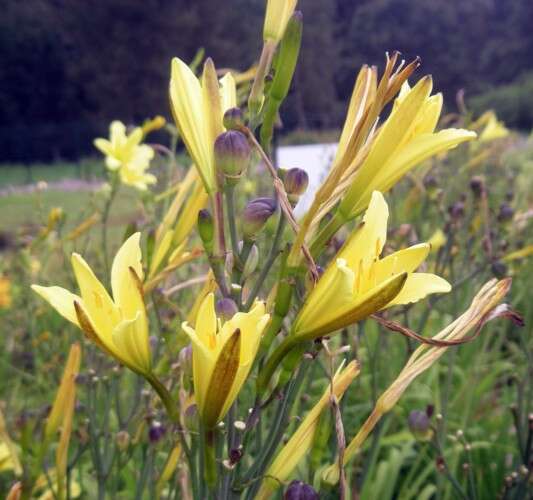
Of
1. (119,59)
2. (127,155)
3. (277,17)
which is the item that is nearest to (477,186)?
(127,155)

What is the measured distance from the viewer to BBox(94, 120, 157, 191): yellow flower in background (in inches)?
60.2

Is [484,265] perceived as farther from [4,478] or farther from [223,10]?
[223,10]

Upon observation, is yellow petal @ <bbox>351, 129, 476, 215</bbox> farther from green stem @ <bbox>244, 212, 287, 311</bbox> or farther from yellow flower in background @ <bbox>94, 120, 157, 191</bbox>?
yellow flower in background @ <bbox>94, 120, 157, 191</bbox>

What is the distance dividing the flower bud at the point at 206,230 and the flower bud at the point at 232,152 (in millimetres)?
43

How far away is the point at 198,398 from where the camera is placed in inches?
17.3

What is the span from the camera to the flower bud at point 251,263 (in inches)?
20.4

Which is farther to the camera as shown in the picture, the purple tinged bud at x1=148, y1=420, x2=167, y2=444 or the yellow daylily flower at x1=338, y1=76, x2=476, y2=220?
the purple tinged bud at x1=148, y1=420, x2=167, y2=444

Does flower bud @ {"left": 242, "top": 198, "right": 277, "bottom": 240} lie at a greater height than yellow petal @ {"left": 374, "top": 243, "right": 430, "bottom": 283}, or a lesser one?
greater

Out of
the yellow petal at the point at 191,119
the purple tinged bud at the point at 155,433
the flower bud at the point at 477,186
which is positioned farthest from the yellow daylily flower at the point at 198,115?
the flower bud at the point at 477,186

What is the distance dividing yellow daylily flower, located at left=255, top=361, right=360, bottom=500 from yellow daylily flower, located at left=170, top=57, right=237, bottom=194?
19cm

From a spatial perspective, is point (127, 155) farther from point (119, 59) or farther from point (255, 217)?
point (119, 59)

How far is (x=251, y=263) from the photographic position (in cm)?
52

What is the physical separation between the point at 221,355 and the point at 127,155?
3.98 feet

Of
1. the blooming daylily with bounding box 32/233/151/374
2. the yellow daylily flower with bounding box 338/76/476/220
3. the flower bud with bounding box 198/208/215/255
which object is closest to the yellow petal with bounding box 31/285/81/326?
the blooming daylily with bounding box 32/233/151/374
